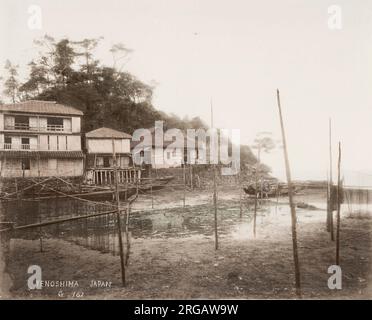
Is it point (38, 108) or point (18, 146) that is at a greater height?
point (38, 108)

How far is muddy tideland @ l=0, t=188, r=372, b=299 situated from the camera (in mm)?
10820

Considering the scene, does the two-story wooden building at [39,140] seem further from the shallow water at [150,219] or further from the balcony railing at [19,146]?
the shallow water at [150,219]

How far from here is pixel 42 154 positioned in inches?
1032

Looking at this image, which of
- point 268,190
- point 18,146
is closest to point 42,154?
point 18,146

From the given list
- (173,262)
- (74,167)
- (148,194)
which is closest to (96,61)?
(74,167)

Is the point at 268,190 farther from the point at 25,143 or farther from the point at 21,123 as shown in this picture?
the point at 21,123

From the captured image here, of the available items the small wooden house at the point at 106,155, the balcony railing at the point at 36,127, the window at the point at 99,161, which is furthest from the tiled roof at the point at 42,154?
the window at the point at 99,161

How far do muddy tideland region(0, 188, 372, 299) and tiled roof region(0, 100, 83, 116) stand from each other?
809cm

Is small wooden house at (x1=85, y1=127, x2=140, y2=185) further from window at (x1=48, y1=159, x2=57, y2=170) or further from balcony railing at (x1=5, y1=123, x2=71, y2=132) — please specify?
window at (x1=48, y1=159, x2=57, y2=170)

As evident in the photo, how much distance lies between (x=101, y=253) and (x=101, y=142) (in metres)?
19.1

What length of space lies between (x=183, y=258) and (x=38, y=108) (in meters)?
19.6

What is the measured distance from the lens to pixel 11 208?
2270 centimetres

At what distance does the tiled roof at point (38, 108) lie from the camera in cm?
2555

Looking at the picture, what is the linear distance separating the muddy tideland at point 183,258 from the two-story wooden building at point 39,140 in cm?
422
